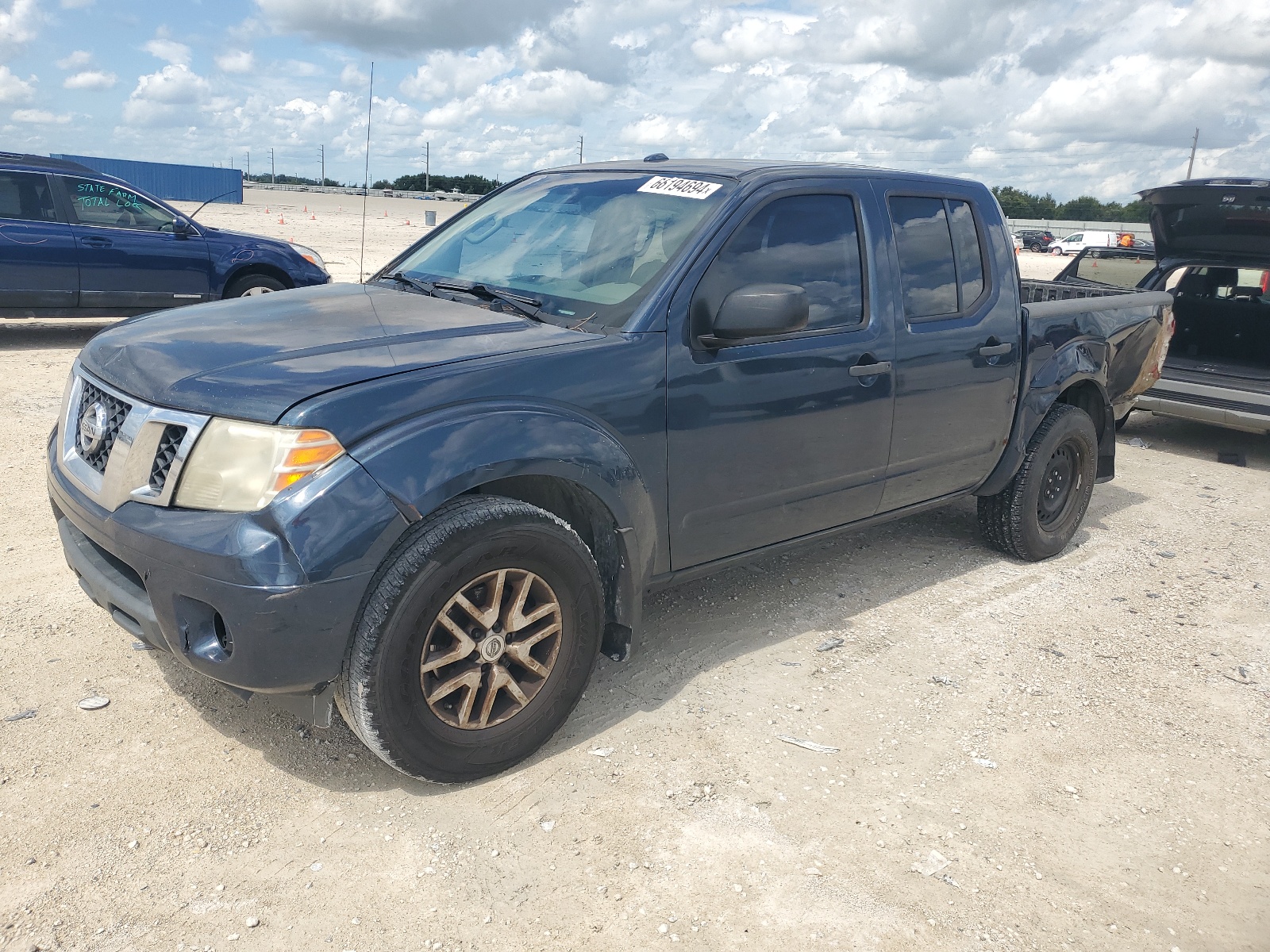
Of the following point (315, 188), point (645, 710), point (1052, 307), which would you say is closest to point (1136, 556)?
point (1052, 307)

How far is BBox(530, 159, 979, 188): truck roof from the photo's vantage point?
3.86m

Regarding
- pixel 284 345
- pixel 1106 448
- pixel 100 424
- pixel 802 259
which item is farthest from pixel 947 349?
pixel 100 424

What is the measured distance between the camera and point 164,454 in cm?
278

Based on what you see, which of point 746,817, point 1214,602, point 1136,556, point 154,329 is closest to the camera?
point 746,817

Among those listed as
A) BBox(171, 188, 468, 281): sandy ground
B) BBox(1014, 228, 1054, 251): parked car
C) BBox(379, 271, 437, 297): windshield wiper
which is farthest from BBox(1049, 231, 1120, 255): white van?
BBox(379, 271, 437, 297): windshield wiper

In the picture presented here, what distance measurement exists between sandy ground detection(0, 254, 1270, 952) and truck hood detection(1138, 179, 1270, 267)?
383 cm

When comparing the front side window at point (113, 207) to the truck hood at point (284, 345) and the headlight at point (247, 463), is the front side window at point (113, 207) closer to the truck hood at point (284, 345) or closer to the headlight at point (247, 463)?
the truck hood at point (284, 345)

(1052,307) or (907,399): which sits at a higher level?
(1052,307)

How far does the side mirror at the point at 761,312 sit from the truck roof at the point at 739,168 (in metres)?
0.64

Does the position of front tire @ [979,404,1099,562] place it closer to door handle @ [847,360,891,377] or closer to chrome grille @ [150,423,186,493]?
door handle @ [847,360,891,377]

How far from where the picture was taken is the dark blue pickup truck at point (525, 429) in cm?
265

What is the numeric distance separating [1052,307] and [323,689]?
402 cm

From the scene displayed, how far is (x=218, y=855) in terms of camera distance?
2730 mm

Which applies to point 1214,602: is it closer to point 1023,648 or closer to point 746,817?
point 1023,648
